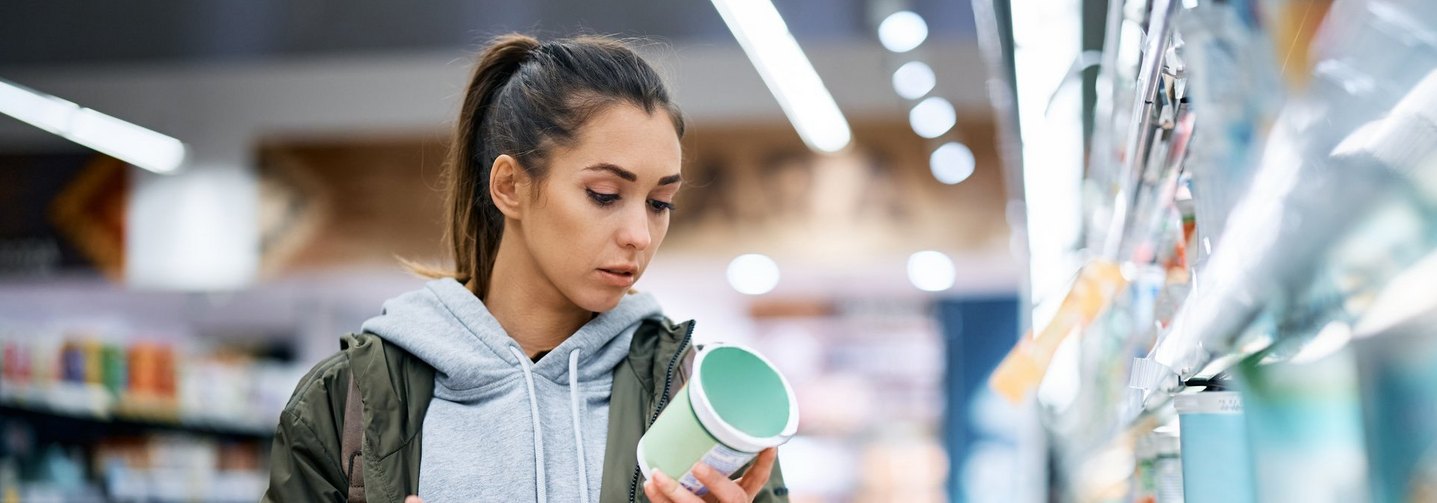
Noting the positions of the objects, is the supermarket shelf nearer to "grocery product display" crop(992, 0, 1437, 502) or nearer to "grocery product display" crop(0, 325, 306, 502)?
"grocery product display" crop(0, 325, 306, 502)

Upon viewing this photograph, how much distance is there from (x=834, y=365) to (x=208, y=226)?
395 centimetres

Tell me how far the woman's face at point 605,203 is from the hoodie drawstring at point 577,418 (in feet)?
0.22

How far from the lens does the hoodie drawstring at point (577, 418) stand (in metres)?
1.36

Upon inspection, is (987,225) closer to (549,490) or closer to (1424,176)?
(549,490)

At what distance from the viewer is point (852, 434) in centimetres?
861

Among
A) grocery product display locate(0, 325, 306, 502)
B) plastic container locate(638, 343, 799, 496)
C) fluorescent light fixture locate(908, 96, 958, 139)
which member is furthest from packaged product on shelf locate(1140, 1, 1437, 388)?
fluorescent light fixture locate(908, 96, 958, 139)

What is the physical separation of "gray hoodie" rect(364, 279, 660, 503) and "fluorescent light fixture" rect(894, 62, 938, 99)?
15.6 ft

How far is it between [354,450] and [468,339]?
0.19 metres

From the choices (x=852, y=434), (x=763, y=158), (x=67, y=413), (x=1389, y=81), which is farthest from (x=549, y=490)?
(x=852, y=434)

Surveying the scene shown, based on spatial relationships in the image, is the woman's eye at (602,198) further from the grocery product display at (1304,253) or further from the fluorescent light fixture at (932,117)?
the fluorescent light fixture at (932,117)

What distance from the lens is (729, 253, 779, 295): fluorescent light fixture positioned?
6965 millimetres

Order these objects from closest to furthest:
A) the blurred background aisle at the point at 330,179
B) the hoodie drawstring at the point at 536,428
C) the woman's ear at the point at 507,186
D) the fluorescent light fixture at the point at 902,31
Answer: the hoodie drawstring at the point at 536,428, the woman's ear at the point at 507,186, the fluorescent light fixture at the point at 902,31, the blurred background aisle at the point at 330,179

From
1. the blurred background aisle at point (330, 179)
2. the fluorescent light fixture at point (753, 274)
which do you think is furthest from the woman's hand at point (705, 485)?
the fluorescent light fixture at point (753, 274)

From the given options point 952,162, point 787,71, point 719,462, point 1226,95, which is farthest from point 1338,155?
point 952,162
